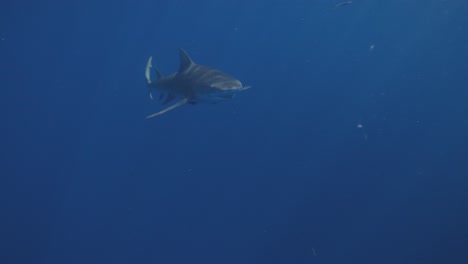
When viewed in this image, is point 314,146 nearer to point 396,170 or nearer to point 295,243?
point 396,170

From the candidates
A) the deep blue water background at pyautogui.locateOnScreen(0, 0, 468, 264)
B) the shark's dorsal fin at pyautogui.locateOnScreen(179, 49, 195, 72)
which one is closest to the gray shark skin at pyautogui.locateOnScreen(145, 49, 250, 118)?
the shark's dorsal fin at pyautogui.locateOnScreen(179, 49, 195, 72)

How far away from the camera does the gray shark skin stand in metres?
4.94

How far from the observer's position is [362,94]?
1988 cm

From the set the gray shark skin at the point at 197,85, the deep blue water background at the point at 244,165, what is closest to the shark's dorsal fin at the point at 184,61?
the gray shark skin at the point at 197,85

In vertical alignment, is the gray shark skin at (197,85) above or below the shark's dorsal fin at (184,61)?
below

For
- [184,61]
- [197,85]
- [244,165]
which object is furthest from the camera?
[244,165]

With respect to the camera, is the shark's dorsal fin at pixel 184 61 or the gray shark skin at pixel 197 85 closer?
the gray shark skin at pixel 197 85

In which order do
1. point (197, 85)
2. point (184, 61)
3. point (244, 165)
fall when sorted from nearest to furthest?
point (197, 85), point (184, 61), point (244, 165)

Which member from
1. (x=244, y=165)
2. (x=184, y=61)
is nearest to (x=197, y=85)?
(x=184, y=61)

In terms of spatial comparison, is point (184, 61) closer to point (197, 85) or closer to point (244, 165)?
point (197, 85)

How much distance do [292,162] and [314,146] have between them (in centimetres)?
178

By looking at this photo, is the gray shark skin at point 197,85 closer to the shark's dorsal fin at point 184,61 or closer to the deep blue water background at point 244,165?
the shark's dorsal fin at point 184,61

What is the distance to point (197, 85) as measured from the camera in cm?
547

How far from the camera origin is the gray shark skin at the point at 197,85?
16.2 ft
